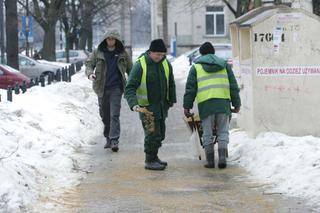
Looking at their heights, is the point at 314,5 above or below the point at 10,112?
→ above

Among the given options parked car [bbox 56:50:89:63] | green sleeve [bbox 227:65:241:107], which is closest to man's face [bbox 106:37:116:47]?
green sleeve [bbox 227:65:241:107]

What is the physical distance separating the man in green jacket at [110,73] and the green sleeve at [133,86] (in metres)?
1.45

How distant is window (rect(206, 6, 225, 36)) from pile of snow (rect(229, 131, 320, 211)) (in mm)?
49232

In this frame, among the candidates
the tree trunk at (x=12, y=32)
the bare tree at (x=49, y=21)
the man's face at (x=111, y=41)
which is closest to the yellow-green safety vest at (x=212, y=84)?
the man's face at (x=111, y=41)

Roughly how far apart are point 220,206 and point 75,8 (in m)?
50.3

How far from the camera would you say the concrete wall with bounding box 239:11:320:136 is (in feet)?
33.5

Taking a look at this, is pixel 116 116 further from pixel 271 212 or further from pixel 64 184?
pixel 271 212

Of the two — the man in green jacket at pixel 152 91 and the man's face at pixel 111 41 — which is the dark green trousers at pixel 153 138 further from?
the man's face at pixel 111 41

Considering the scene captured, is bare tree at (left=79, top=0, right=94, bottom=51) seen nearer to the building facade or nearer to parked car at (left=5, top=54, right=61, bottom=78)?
the building facade

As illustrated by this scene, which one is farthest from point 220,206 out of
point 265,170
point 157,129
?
point 157,129

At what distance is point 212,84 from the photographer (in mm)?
8703

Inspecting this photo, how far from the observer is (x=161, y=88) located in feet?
28.7

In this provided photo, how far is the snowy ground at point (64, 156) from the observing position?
709 cm

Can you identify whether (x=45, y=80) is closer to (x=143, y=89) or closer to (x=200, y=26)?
(x=143, y=89)
